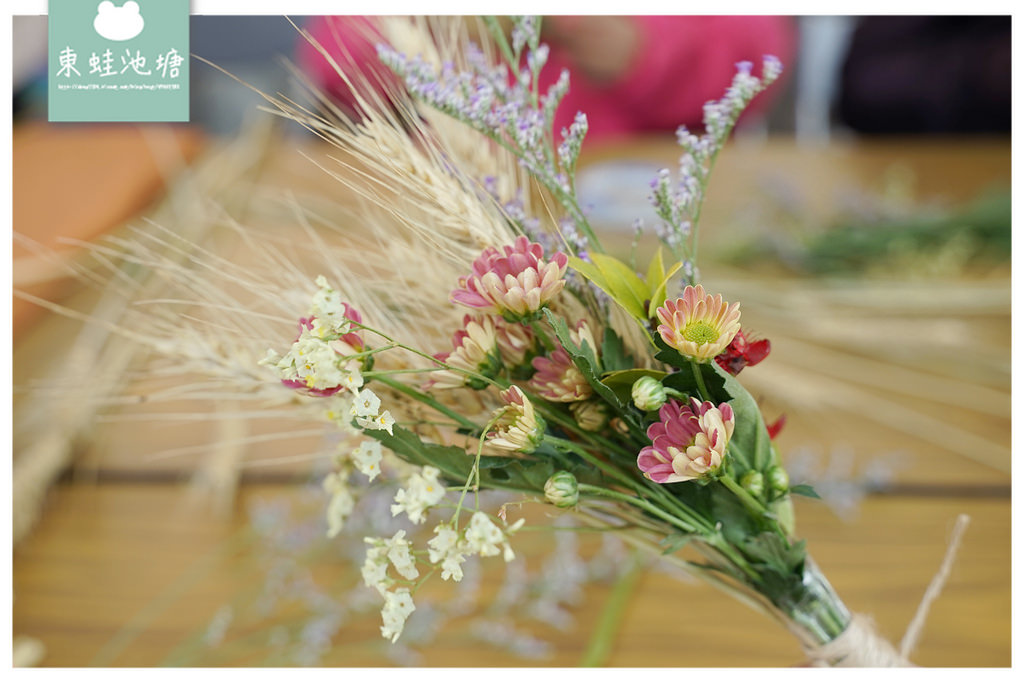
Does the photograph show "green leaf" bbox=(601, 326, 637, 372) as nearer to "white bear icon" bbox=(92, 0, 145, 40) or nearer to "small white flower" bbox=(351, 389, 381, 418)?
"small white flower" bbox=(351, 389, 381, 418)

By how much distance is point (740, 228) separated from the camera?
0.78 m

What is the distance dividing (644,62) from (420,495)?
1.05 meters

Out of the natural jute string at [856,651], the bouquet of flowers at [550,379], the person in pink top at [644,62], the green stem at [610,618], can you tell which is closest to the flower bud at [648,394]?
the bouquet of flowers at [550,379]

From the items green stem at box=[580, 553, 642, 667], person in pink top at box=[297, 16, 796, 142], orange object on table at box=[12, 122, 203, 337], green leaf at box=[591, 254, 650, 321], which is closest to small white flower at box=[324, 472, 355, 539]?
green leaf at box=[591, 254, 650, 321]

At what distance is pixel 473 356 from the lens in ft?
0.71


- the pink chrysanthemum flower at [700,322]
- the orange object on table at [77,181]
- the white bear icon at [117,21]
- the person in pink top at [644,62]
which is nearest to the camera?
the pink chrysanthemum flower at [700,322]

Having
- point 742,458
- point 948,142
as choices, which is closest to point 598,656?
point 742,458

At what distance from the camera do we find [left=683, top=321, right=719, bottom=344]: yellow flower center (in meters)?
0.19

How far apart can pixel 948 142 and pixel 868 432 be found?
606mm

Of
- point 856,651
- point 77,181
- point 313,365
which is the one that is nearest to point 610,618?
point 856,651

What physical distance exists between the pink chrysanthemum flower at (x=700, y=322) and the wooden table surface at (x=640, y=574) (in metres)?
0.26

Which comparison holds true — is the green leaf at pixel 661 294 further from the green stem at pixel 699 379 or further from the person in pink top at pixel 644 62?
the person in pink top at pixel 644 62

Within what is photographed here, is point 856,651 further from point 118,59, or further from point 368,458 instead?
point 118,59

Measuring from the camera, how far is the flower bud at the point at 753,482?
0.22m
